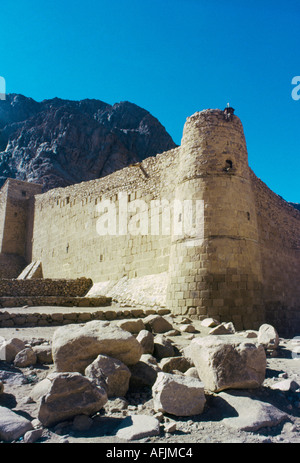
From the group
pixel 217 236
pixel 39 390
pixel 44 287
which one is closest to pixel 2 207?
pixel 44 287

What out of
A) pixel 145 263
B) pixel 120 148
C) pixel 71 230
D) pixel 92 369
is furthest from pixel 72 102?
pixel 92 369

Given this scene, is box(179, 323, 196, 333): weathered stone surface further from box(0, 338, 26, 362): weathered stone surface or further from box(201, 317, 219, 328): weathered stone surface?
box(0, 338, 26, 362): weathered stone surface

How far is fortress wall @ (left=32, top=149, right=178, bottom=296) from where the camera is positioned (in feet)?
39.9

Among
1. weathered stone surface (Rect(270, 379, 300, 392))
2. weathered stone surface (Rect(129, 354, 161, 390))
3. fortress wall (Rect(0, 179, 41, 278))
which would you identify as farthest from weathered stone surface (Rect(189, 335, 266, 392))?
fortress wall (Rect(0, 179, 41, 278))

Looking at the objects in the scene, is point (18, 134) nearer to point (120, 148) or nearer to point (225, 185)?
point (120, 148)

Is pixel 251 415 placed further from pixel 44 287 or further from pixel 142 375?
pixel 44 287

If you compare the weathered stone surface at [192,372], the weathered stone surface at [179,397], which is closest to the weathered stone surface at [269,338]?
the weathered stone surface at [192,372]

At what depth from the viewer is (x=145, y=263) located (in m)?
12.2

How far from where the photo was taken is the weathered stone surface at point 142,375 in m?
4.15

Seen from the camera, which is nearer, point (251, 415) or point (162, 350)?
point (251, 415)

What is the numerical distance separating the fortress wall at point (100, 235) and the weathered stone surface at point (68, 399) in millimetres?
7881

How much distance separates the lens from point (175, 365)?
4.62 meters

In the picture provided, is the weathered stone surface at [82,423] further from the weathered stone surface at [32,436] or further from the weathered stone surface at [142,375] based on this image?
the weathered stone surface at [142,375]

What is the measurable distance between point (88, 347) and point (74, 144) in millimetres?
40556
